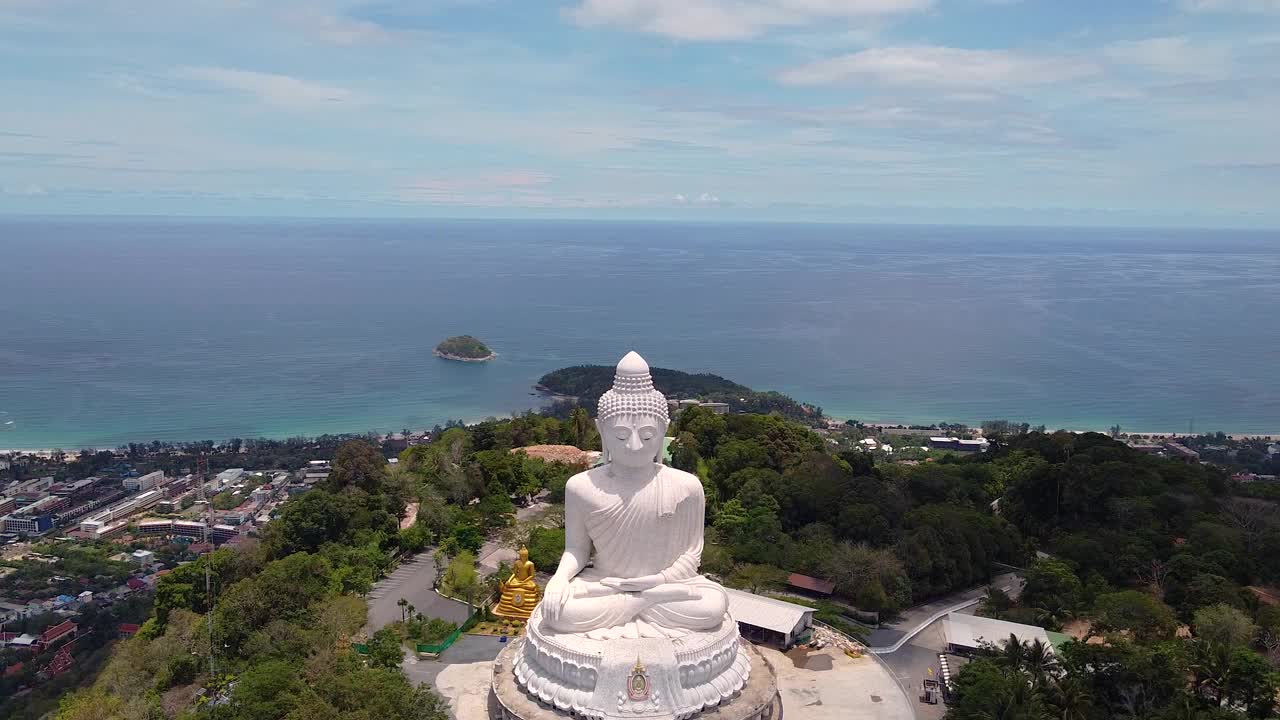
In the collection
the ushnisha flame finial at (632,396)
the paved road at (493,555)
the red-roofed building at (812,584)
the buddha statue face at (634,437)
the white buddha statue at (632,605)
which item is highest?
the ushnisha flame finial at (632,396)

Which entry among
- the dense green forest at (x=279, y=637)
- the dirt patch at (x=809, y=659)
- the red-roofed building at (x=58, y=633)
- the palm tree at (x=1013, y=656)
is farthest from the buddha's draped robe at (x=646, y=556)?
the red-roofed building at (x=58, y=633)

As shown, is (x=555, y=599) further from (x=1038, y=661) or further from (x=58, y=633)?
(x=58, y=633)

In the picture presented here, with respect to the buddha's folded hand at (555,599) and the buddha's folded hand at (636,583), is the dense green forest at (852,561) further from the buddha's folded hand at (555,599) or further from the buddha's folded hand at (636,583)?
the buddha's folded hand at (636,583)

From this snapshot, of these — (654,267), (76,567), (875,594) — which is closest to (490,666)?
(875,594)

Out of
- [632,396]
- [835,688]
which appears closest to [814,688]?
[835,688]

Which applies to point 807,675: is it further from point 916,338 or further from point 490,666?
point 916,338

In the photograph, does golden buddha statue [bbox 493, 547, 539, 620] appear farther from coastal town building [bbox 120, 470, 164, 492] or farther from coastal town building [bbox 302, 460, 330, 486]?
coastal town building [bbox 120, 470, 164, 492]
